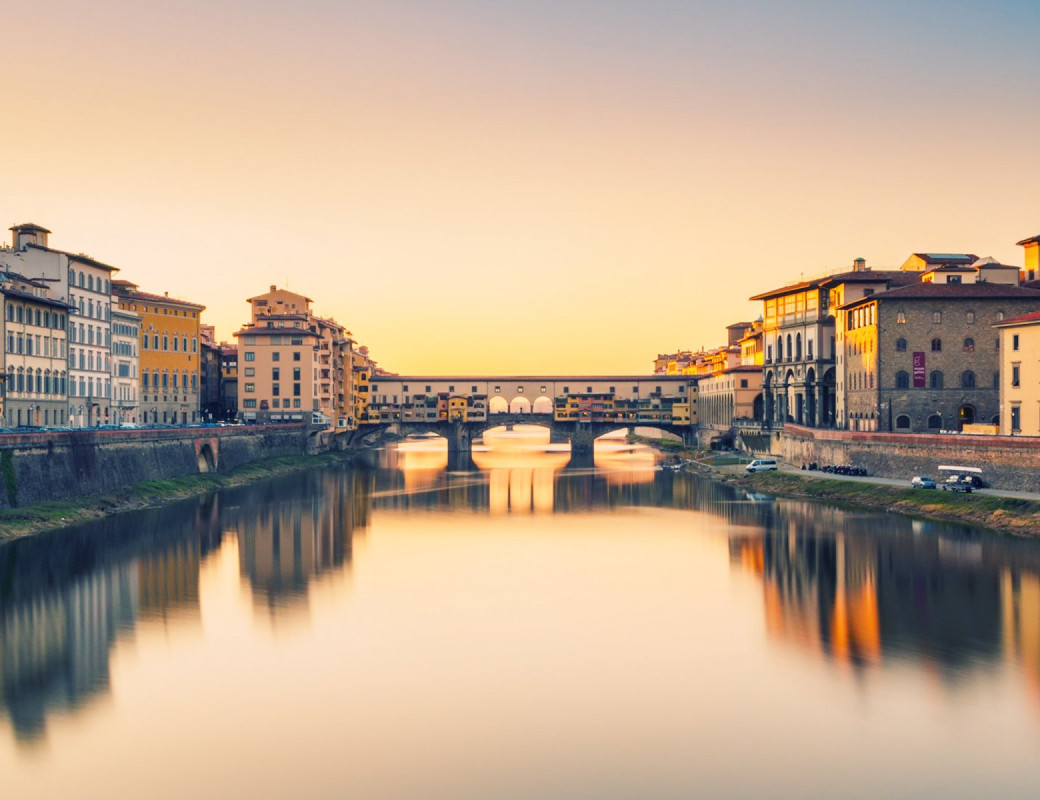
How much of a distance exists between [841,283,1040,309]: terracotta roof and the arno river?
29.0m

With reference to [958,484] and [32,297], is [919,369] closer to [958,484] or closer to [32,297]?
[958,484]

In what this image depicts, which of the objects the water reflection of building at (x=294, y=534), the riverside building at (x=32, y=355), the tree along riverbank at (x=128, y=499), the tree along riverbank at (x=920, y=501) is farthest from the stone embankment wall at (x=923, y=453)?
the riverside building at (x=32, y=355)

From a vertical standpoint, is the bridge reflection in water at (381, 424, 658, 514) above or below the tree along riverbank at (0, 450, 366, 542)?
below

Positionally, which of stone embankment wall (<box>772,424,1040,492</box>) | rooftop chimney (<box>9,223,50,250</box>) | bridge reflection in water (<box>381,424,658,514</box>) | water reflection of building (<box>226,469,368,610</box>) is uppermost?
rooftop chimney (<box>9,223,50,250</box>)

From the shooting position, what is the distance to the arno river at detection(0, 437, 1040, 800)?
22.2 meters

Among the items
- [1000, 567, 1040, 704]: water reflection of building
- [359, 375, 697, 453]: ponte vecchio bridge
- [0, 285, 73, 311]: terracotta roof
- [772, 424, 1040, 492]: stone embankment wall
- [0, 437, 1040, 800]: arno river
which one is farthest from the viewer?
[359, 375, 697, 453]: ponte vecchio bridge

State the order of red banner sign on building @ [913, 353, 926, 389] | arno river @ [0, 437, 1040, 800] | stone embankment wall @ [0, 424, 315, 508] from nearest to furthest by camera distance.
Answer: arno river @ [0, 437, 1040, 800] < stone embankment wall @ [0, 424, 315, 508] < red banner sign on building @ [913, 353, 926, 389]

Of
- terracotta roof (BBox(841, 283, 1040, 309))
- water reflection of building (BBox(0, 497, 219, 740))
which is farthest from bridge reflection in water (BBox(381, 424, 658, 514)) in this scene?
terracotta roof (BBox(841, 283, 1040, 309))

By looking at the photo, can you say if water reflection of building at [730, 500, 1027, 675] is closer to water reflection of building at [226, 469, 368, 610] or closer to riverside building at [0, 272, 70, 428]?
water reflection of building at [226, 469, 368, 610]

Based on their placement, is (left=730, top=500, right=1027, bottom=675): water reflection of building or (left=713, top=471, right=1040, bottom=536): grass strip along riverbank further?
(left=713, top=471, right=1040, bottom=536): grass strip along riverbank

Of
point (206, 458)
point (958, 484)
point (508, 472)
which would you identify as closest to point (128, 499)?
point (206, 458)

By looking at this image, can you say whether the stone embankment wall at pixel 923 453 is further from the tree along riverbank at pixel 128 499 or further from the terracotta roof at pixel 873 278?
the tree along riverbank at pixel 128 499

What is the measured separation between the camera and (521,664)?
100ft

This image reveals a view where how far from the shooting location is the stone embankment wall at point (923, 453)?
5538cm
